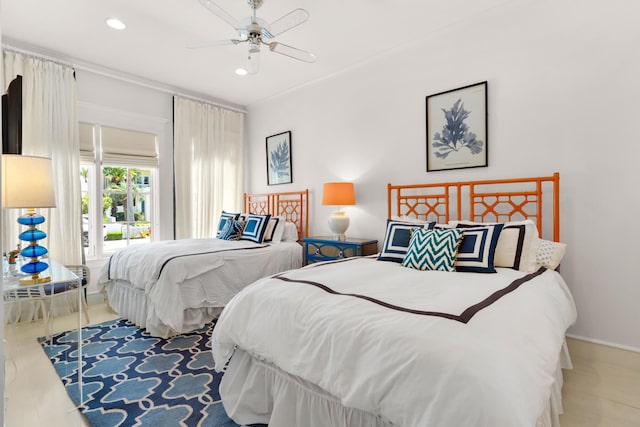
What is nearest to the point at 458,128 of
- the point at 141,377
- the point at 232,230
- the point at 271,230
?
the point at 271,230

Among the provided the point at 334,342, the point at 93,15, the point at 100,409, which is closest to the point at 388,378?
the point at 334,342

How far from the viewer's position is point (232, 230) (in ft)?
14.0

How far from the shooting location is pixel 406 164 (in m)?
3.66

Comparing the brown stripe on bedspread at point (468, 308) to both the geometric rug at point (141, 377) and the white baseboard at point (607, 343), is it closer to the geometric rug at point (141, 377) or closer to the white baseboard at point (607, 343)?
the geometric rug at point (141, 377)

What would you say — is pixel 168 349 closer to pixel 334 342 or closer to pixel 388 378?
pixel 334 342

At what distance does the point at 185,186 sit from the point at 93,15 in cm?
217

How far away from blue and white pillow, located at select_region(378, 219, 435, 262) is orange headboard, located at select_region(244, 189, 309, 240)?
1.90 meters

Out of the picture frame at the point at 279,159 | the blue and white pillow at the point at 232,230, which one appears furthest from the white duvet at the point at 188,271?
the picture frame at the point at 279,159

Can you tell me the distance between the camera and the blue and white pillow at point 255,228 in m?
4.10

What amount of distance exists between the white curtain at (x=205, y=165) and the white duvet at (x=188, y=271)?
99 centimetres

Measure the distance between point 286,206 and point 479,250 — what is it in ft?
9.80

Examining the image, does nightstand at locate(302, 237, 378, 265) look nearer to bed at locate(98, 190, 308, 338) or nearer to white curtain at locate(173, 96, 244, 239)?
bed at locate(98, 190, 308, 338)

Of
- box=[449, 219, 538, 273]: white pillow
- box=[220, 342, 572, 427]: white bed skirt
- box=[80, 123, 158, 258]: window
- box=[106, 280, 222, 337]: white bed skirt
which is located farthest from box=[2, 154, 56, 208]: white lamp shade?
box=[449, 219, 538, 273]: white pillow

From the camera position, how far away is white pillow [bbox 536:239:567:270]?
248 centimetres
